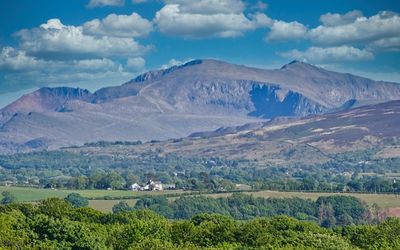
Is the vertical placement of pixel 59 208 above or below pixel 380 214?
above

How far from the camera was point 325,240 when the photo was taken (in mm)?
83188

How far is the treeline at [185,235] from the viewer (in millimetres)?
80438

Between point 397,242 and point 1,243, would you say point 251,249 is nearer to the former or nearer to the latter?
point 397,242

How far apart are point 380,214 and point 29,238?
131798mm

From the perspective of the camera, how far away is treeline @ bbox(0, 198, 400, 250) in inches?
3167

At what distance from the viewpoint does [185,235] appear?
3669 inches

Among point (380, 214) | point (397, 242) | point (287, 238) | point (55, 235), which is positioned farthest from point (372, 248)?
point (380, 214)

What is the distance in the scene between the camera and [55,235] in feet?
276

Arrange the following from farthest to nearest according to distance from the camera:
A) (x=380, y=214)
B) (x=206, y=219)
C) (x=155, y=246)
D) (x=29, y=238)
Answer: (x=380, y=214) < (x=206, y=219) < (x=29, y=238) < (x=155, y=246)

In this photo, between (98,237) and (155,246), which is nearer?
(155,246)

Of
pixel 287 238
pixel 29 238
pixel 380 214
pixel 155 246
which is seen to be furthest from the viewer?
pixel 380 214

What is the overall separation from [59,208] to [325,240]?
151 feet

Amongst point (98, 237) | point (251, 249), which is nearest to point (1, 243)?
point (98, 237)

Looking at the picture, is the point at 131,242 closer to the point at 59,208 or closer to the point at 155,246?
the point at 155,246
